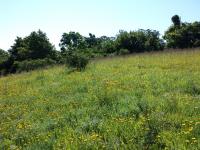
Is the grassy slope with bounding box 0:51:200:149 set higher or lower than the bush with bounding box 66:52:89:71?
lower

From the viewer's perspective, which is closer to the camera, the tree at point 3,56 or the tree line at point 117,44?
the tree line at point 117,44

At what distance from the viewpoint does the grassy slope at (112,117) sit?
710cm

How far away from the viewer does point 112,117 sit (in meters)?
8.59

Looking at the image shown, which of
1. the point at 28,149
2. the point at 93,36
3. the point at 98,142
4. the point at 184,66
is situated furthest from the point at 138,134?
the point at 93,36

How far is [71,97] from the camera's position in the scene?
12.2 m

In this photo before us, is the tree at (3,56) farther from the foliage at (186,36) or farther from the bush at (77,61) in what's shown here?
the bush at (77,61)

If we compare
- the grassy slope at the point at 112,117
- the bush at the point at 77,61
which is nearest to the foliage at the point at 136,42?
the bush at the point at 77,61

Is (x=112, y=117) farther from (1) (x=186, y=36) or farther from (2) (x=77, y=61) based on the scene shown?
(1) (x=186, y=36)

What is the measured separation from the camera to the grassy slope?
23.3 ft

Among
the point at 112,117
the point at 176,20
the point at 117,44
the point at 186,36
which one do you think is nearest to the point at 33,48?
the point at 117,44

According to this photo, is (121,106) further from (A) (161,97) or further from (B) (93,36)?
(B) (93,36)

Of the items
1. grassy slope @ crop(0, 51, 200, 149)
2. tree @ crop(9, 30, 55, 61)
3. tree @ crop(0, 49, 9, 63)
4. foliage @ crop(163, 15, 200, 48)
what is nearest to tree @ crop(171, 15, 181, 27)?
foliage @ crop(163, 15, 200, 48)

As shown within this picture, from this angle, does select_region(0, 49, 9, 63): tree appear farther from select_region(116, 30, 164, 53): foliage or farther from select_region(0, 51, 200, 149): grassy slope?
select_region(0, 51, 200, 149): grassy slope

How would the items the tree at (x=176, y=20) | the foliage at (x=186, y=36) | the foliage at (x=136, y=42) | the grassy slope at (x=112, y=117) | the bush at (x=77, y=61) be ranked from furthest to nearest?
the tree at (x=176, y=20) → the foliage at (x=136, y=42) → the foliage at (x=186, y=36) → the bush at (x=77, y=61) → the grassy slope at (x=112, y=117)
